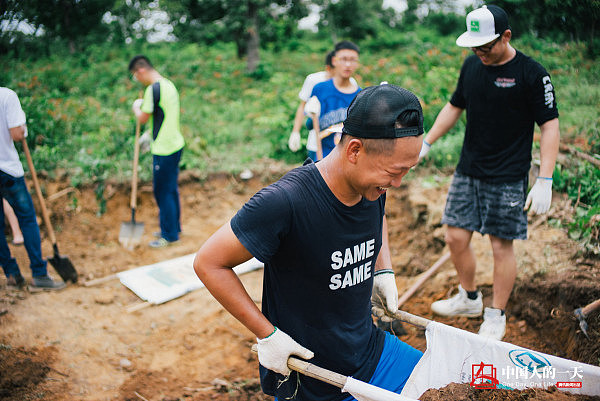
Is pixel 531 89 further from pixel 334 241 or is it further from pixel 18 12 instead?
pixel 18 12

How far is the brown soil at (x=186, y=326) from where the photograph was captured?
2941mm

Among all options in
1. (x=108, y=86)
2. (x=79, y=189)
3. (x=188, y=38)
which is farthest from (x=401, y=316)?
(x=188, y=38)

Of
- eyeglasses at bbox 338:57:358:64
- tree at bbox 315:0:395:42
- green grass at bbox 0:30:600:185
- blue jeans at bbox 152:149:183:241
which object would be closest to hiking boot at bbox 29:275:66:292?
blue jeans at bbox 152:149:183:241

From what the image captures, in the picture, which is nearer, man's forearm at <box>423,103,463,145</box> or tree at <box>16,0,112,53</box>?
man's forearm at <box>423,103,463,145</box>

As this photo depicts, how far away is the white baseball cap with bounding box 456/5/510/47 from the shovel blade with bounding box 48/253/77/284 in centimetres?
421

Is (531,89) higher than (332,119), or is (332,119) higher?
(531,89)

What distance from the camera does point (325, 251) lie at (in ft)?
5.32

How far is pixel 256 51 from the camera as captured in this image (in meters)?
12.8

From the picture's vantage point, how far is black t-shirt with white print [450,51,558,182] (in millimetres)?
2682

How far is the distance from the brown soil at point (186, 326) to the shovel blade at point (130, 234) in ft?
0.65

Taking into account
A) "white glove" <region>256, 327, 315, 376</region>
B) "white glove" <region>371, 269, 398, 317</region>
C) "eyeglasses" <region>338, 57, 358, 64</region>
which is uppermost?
"eyeglasses" <region>338, 57, 358, 64</region>

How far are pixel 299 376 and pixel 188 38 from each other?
17.5m

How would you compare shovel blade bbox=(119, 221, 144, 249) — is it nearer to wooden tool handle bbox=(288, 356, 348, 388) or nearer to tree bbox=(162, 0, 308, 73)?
wooden tool handle bbox=(288, 356, 348, 388)

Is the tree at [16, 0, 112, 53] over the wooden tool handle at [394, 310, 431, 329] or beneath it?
over
